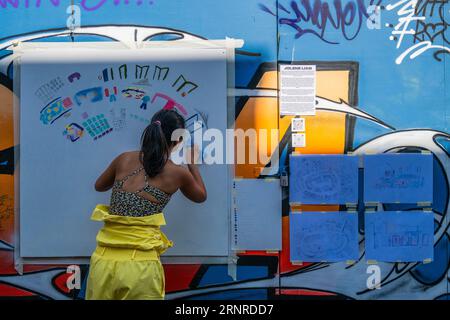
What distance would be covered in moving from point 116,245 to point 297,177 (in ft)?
5.05

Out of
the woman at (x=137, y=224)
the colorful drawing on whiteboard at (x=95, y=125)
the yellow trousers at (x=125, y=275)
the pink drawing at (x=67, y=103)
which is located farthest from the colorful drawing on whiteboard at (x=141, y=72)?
the yellow trousers at (x=125, y=275)

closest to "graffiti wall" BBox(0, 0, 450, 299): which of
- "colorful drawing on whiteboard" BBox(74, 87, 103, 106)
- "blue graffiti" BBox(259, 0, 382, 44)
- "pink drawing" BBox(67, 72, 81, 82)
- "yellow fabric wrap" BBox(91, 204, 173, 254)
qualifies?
"blue graffiti" BBox(259, 0, 382, 44)

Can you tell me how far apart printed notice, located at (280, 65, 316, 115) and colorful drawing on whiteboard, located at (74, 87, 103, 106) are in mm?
1404

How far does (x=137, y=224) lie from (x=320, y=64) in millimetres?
1894

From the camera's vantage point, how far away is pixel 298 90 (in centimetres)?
449

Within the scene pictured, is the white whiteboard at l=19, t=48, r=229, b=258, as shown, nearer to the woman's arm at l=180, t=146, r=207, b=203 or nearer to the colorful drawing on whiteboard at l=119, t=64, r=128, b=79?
the colorful drawing on whiteboard at l=119, t=64, r=128, b=79

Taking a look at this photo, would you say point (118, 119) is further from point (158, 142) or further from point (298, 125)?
point (298, 125)

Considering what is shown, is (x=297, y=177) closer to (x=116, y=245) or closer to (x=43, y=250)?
(x=116, y=245)

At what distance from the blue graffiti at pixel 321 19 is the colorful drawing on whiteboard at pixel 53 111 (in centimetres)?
171

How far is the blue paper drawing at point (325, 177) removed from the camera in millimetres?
4461

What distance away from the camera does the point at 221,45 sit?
4.46 m

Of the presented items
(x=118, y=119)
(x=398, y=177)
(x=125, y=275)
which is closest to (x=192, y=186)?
(x=125, y=275)

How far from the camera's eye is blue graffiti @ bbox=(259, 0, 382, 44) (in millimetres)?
4469
